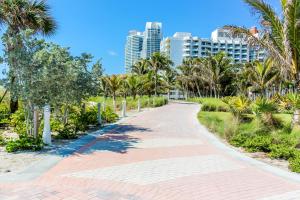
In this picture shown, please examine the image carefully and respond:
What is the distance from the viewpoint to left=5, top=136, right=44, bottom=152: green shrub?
420 inches

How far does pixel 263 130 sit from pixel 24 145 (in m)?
9.38

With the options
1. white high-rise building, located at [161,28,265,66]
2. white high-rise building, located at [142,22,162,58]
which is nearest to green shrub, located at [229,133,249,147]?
white high-rise building, located at [161,28,265,66]

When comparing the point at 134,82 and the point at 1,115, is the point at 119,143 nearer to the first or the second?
the point at 1,115

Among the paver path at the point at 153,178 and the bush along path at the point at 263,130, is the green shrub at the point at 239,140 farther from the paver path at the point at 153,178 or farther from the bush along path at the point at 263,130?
the paver path at the point at 153,178

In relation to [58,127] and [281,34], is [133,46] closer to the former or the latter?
[281,34]

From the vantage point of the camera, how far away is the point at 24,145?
10.9 m

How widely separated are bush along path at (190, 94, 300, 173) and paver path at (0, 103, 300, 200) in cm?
123

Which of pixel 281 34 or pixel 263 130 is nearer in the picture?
pixel 263 130

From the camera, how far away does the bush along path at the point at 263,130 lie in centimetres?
1094

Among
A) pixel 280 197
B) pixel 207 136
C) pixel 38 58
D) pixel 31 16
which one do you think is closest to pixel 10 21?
pixel 31 16

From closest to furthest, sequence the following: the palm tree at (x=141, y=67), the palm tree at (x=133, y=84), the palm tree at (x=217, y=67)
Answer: the palm tree at (x=133, y=84)
the palm tree at (x=217, y=67)
the palm tree at (x=141, y=67)

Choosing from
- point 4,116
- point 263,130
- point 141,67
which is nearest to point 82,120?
point 4,116

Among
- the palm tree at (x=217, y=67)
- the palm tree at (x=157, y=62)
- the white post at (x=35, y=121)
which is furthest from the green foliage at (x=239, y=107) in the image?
the palm tree at (x=217, y=67)

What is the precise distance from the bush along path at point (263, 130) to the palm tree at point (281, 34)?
4.79 ft
